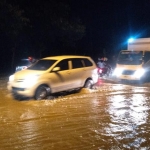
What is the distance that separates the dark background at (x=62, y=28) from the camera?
22.0m

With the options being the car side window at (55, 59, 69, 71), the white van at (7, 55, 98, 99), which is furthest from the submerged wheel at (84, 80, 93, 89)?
the car side window at (55, 59, 69, 71)

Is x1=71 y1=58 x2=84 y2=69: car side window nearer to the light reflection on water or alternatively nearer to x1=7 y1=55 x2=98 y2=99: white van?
x1=7 y1=55 x2=98 y2=99: white van

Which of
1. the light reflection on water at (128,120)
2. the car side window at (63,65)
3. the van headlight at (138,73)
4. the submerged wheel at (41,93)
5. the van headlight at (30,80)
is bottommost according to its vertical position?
the light reflection on water at (128,120)

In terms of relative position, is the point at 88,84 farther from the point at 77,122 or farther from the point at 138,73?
the point at 77,122

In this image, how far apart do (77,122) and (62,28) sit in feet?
56.1

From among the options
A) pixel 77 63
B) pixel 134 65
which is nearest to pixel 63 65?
pixel 77 63

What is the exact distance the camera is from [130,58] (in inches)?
684

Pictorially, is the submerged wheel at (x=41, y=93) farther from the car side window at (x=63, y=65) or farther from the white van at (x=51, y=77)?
the car side window at (x=63, y=65)

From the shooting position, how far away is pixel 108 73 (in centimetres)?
2095

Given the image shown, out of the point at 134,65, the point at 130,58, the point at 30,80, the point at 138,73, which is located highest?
the point at 130,58

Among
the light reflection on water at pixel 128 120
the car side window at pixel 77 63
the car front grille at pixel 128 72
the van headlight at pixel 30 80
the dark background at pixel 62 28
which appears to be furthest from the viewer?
the dark background at pixel 62 28

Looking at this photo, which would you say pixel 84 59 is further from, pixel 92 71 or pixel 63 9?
pixel 63 9

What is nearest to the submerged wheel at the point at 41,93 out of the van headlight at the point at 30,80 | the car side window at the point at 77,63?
the van headlight at the point at 30,80

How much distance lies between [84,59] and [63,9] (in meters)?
12.6
